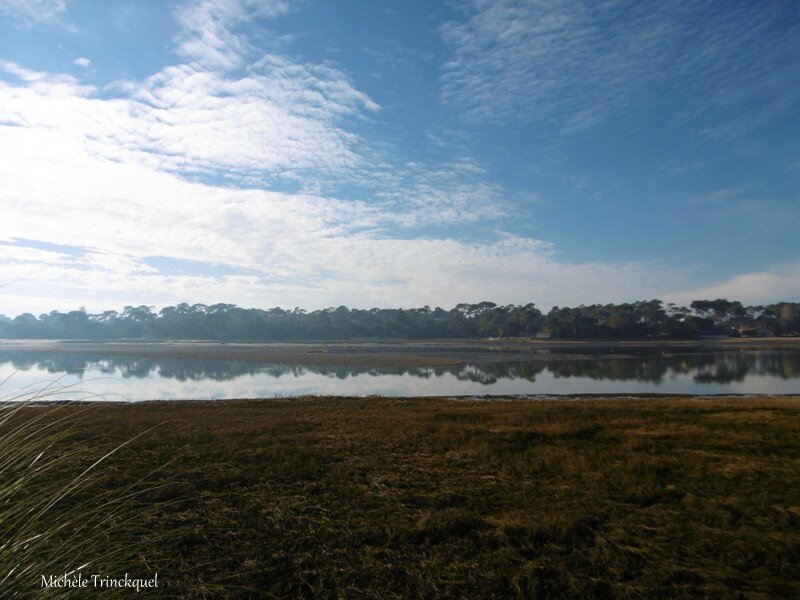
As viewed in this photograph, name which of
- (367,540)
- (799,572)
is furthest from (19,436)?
(799,572)

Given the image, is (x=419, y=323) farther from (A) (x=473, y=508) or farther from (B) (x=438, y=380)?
(A) (x=473, y=508)

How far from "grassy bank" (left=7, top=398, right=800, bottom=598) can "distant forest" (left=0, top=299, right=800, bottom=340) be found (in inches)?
4087

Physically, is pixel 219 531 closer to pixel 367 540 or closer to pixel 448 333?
pixel 367 540

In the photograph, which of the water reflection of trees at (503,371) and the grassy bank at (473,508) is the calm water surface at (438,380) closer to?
the water reflection of trees at (503,371)

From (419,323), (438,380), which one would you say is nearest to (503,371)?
(438,380)

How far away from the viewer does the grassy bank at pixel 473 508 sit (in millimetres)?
4820

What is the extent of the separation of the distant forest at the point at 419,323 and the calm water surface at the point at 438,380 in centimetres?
6380

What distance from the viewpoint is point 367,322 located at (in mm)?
141000

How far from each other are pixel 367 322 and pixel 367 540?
135653 millimetres

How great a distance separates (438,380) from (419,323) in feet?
340

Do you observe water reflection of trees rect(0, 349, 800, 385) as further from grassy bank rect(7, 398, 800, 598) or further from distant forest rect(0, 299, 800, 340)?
distant forest rect(0, 299, 800, 340)

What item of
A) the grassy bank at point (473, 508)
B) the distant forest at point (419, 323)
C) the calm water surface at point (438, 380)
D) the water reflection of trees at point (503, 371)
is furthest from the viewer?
the distant forest at point (419, 323)

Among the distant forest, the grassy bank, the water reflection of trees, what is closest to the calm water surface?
the water reflection of trees

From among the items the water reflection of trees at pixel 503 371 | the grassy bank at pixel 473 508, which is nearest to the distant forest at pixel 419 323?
the water reflection of trees at pixel 503 371
